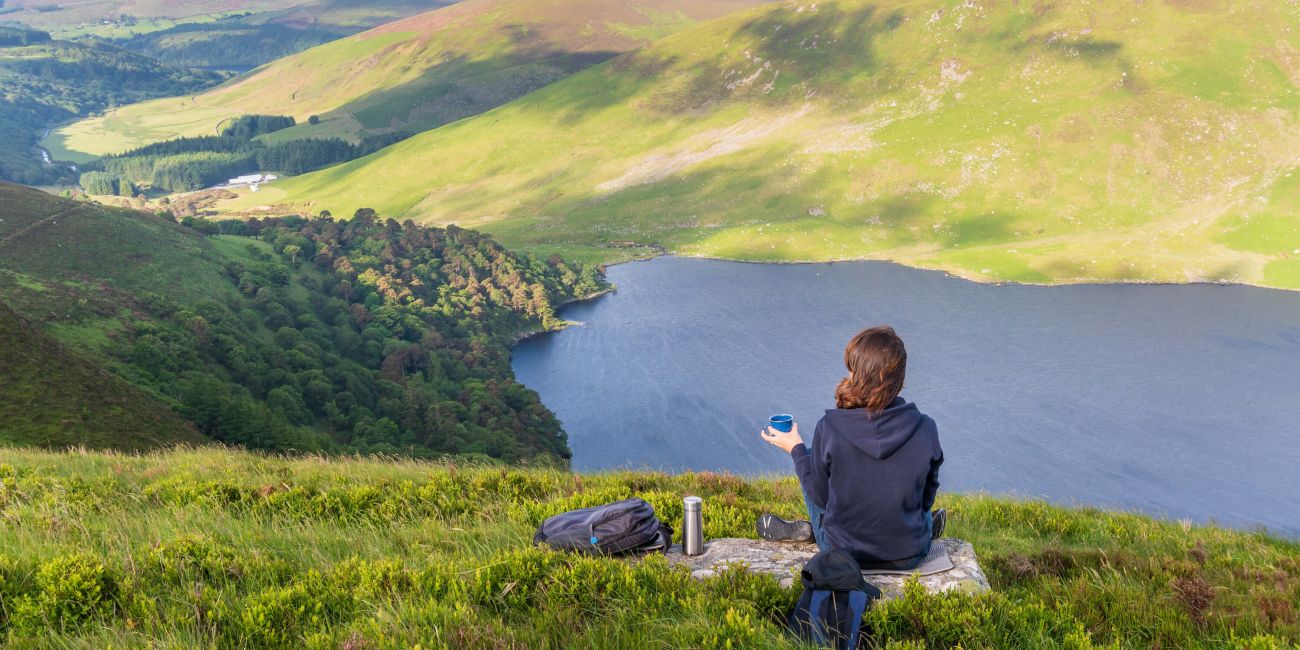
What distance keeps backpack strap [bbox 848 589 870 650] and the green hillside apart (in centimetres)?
2923

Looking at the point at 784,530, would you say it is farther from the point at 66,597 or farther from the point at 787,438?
the point at 66,597

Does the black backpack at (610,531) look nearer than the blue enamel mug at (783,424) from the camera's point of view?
Yes

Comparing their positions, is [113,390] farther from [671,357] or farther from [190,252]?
[671,357]

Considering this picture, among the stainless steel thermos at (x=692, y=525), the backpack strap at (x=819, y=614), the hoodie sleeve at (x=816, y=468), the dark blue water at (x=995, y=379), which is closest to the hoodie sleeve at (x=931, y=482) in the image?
the hoodie sleeve at (x=816, y=468)

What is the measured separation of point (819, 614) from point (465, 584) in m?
3.22

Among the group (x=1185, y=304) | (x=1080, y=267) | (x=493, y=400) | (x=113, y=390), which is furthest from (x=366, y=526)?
(x=1080, y=267)

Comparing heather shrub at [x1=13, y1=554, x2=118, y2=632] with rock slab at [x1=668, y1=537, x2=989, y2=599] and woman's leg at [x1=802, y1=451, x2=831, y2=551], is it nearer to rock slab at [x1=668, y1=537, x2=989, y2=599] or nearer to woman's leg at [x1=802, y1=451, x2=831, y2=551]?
rock slab at [x1=668, y1=537, x2=989, y2=599]

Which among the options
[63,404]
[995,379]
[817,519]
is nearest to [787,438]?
[817,519]

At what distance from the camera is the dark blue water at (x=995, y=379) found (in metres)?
79.2

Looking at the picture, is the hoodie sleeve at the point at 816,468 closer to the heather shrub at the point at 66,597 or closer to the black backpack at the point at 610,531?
the black backpack at the point at 610,531

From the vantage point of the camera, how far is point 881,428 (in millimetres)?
7523

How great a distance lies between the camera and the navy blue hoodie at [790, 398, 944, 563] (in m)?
7.52

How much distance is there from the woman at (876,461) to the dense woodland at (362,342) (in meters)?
21.3

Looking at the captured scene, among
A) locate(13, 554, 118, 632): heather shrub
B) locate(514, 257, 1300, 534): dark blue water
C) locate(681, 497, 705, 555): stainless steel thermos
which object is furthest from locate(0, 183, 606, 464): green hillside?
locate(681, 497, 705, 555): stainless steel thermos
